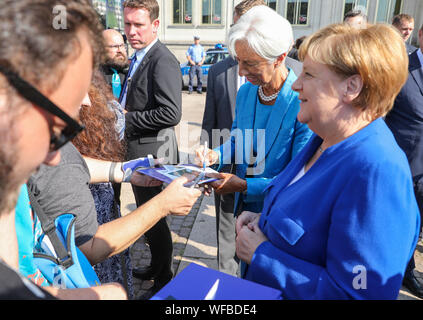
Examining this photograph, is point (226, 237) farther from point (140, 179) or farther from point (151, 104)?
point (151, 104)

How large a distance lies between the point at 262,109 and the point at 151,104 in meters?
1.37

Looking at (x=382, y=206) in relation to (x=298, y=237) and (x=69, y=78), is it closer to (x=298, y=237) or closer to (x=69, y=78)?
(x=298, y=237)

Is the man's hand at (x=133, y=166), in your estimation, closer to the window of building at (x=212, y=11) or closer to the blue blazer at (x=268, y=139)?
the blue blazer at (x=268, y=139)

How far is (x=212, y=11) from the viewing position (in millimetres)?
22406

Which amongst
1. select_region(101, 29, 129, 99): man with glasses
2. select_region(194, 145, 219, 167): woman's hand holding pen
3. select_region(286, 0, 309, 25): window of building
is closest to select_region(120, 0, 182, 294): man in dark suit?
select_region(101, 29, 129, 99): man with glasses

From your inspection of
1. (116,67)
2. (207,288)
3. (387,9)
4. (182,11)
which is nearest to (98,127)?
(207,288)

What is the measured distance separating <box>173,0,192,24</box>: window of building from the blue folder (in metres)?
24.0

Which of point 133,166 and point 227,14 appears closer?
point 133,166

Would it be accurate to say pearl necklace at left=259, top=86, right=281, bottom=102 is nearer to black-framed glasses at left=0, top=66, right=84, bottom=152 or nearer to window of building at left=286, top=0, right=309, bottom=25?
A: black-framed glasses at left=0, top=66, right=84, bottom=152

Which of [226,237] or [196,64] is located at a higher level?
[196,64]

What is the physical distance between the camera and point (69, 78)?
68cm

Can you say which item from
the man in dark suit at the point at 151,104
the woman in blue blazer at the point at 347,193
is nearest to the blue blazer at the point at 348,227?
the woman in blue blazer at the point at 347,193

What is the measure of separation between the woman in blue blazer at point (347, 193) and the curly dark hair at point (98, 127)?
113 centimetres

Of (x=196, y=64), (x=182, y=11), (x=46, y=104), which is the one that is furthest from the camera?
(x=182, y=11)
